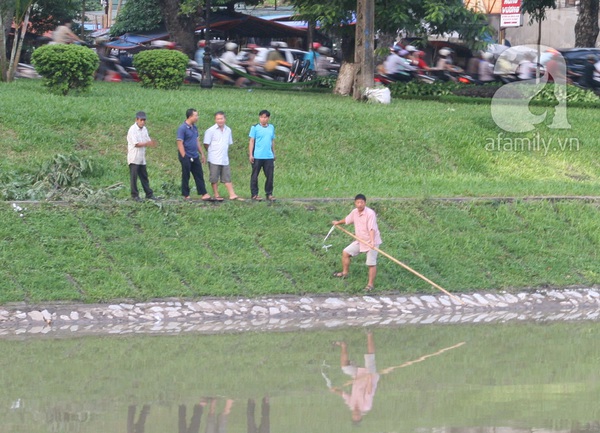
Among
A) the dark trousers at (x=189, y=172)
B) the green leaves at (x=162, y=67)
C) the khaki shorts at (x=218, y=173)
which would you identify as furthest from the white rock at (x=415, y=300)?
the green leaves at (x=162, y=67)

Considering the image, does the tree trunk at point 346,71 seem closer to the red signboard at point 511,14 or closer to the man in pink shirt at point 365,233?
the red signboard at point 511,14

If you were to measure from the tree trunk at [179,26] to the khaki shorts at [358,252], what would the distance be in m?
20.0

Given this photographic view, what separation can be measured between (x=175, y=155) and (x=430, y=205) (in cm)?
488

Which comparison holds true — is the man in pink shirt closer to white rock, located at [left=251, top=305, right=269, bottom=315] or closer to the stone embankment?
the stone embankment

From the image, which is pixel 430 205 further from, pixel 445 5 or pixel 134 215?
pixel 445 5

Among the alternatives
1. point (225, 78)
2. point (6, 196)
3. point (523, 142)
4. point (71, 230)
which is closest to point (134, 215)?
point (71, 230)

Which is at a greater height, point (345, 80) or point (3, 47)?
point (3, 47)

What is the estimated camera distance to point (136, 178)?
15133 mm

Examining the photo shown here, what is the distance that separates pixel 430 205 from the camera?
1648 centimetres

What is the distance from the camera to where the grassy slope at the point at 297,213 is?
46.1 feet

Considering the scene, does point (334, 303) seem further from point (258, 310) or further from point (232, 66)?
point (232, 66)

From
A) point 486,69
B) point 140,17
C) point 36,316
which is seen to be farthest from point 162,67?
Result: point 140,17

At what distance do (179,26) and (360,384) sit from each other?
24405 mm

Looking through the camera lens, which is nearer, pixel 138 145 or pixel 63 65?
pixel 138 145
